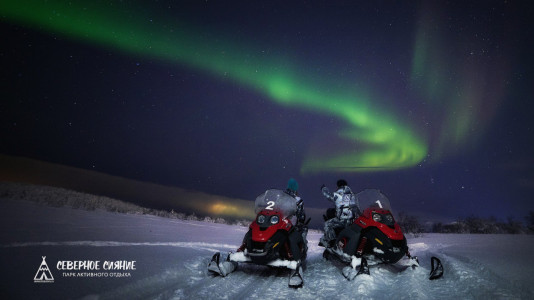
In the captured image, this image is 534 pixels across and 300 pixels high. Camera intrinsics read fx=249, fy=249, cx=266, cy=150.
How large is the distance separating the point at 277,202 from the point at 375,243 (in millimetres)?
2523

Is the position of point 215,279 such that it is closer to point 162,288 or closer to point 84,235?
point 162,288

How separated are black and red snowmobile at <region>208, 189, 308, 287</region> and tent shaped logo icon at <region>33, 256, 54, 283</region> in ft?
8.75

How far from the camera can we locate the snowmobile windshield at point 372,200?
6.83 m

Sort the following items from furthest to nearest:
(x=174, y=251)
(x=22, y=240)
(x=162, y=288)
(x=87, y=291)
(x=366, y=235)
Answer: (x=174, y=251), (x=366, y=235), (x=22, y=240), (x=162, y=288), (x=87, y=291)

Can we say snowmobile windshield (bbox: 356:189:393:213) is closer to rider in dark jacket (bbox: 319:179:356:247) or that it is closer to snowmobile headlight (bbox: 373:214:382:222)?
rider in dark jacket (bbox: 319:179:356:247)

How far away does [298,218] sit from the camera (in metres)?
7.66

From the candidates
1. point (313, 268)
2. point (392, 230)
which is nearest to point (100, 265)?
point (313, 268)

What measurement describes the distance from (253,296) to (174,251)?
3.31 meters

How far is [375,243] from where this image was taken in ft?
19.2

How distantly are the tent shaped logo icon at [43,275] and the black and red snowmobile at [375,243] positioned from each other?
18.4 ft

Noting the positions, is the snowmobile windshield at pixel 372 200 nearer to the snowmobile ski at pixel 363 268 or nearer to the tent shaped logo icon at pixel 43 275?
the snowmobile ski at pixel 363 268

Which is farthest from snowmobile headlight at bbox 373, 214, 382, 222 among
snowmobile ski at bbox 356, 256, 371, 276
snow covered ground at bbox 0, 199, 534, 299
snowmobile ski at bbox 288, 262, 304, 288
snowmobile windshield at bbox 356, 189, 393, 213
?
snowmobile ski at bbox 288, 262, 304, 288

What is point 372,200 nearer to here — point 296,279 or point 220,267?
point 296,279

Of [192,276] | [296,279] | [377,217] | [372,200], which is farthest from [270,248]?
[372,200]
